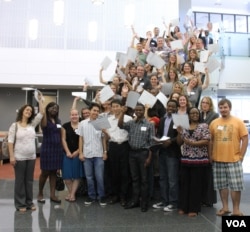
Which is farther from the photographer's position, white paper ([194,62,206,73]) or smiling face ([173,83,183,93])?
white paper ([194,62,206,73])

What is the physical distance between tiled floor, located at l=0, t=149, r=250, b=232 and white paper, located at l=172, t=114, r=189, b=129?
1208mm

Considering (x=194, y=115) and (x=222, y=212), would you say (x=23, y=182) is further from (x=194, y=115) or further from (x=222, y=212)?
(x=222, y=212)

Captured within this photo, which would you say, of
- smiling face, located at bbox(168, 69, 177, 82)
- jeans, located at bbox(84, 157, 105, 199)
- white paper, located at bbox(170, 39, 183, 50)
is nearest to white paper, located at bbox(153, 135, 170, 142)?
jeans, located at bbox(84, 157, 105, 199)

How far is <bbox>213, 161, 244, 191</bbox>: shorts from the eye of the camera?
13.4 feet

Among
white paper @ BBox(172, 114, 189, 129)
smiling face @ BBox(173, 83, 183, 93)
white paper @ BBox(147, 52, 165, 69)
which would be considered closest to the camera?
white paper @ BBox(172, 114, 189, 129)

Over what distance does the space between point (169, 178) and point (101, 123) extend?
122 cm

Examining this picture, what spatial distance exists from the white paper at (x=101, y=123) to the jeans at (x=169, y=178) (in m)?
0.88

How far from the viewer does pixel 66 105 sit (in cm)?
1507

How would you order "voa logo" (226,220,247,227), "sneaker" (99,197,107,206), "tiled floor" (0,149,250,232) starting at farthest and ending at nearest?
"sneaker" (99,197,107,206), "tiled floor" (0,149,250,232), "voa logo" (226,220,247,227)

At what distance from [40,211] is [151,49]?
15.6 ft

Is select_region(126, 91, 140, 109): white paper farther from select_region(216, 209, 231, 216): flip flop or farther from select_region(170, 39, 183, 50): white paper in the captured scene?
select_region(170, 39, 183, 50): white paper

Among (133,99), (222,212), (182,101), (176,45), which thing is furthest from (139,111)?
(176,45)

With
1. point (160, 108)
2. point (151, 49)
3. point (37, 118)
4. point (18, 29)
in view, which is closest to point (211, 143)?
point (160, 108)

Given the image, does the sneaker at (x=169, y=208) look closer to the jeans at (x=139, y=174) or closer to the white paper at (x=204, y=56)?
the jeans at (x=139, y=174)
